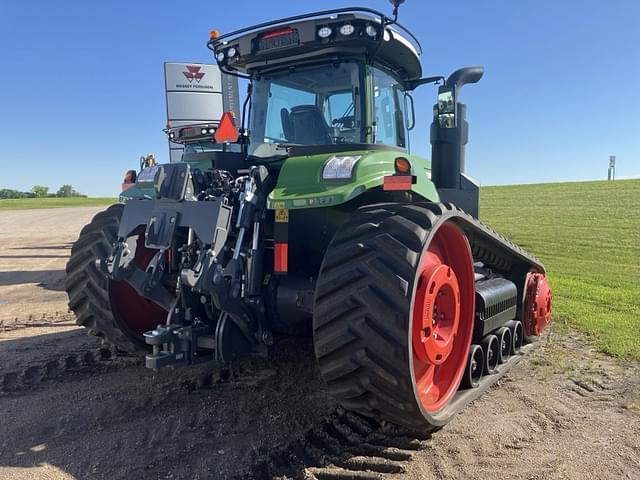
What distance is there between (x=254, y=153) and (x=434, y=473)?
114 inches

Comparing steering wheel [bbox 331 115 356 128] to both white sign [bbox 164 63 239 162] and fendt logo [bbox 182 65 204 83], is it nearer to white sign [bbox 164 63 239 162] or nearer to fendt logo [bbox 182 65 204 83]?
white sign [bbox 164 63 239 162]

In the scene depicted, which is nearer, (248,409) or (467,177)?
(248,409)

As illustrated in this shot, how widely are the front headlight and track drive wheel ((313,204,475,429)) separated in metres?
0.27

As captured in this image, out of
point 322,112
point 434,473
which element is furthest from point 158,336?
point 322,112

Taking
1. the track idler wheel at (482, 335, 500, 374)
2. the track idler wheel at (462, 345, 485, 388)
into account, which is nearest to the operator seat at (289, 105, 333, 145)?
the track idler wheel at (462, 345, 485, 388)

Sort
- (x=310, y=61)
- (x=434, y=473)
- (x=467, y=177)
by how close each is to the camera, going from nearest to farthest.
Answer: (x=434, y=473) → (x=310, y=61) → (x=467, y=177)

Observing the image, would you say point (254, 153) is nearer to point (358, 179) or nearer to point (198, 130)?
point (358, 179)

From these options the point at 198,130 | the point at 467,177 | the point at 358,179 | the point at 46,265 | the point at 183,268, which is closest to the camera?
the point at 358,179

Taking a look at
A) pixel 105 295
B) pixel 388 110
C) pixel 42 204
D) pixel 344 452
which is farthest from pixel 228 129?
pixel 42 204

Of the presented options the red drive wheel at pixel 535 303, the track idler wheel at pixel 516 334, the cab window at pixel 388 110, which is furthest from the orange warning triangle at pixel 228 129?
the red drive wheel at pixel 535 303

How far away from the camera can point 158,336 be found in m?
3.67

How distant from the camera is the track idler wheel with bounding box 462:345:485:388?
4348 mm

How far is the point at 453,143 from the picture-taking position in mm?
5324

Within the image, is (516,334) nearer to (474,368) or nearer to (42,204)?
(474,368)
